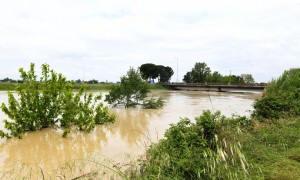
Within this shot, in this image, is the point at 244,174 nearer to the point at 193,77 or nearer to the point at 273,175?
the point at 273,175

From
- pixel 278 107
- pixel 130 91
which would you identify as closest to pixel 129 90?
pixel 130 91

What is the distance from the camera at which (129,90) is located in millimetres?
23078

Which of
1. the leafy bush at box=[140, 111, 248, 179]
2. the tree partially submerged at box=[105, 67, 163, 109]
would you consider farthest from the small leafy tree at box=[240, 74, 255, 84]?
the leafy bush at box=[140, 111, 248, 179]

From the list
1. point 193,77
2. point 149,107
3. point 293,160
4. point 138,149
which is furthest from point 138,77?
point 193,77

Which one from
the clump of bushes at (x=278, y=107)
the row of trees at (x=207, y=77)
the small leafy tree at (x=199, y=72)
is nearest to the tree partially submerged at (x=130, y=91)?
the clump of bushes at (x=278, y=107)

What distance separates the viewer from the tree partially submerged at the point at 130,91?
23.0 meters

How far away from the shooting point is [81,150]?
935 cm

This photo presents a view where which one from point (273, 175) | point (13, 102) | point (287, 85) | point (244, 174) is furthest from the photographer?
point (287, 85)

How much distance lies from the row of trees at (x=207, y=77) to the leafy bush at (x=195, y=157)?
8426 centimetres

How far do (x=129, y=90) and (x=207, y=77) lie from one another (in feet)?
234

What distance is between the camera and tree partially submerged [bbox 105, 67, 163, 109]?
75.6 ft

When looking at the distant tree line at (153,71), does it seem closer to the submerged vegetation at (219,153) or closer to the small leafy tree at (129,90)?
the small leafy tree at (129,90)

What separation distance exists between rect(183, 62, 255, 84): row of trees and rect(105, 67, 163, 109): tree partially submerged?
6885cm

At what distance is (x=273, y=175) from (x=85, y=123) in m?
8.87
